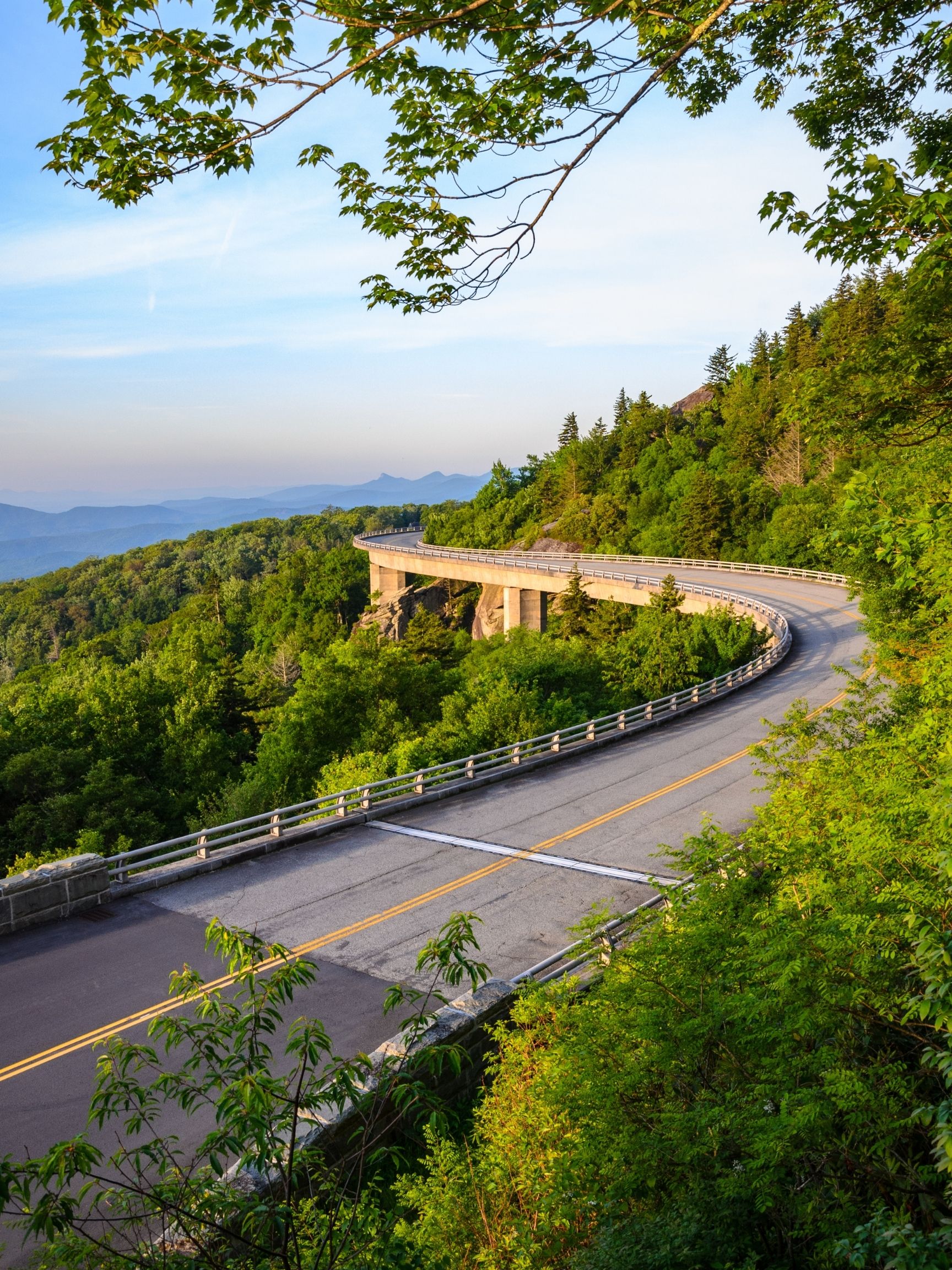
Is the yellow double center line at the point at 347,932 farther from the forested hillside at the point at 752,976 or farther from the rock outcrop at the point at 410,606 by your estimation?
the rock outcrop at the point at 410,606

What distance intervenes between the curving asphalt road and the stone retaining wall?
0.24m

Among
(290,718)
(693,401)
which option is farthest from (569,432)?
(290,718)

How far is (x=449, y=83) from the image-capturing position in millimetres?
6059

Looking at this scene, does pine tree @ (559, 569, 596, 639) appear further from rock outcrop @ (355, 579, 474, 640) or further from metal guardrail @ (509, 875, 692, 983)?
metal guardrail @ (509, 875, 692, 983)

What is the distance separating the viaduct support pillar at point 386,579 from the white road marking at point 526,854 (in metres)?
75.5

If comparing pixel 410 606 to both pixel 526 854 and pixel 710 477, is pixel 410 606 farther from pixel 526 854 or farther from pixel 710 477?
pixel 526 854

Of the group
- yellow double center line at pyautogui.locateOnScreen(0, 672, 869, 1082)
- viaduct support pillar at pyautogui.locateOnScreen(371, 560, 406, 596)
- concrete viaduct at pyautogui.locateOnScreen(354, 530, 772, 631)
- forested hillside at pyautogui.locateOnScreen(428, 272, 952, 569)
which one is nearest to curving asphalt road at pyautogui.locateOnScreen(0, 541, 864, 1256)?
yellow double center line at pyautogui.locateOnScreen(0, 672, 869, 1082)

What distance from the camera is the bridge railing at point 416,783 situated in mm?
16031

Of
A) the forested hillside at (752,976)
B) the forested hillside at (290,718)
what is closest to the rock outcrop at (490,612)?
the forested hillside at (290,718)

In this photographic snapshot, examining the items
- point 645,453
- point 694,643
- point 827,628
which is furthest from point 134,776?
point 645,453

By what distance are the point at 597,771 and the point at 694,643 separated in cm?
1767

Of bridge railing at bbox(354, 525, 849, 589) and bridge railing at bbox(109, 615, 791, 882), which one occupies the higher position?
bridge railing at bbox(354, 525, 849, 589)

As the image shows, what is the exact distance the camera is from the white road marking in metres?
15.6

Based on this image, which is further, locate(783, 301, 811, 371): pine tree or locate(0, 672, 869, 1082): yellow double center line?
locate(783, 301, 811, 371): pine tree
